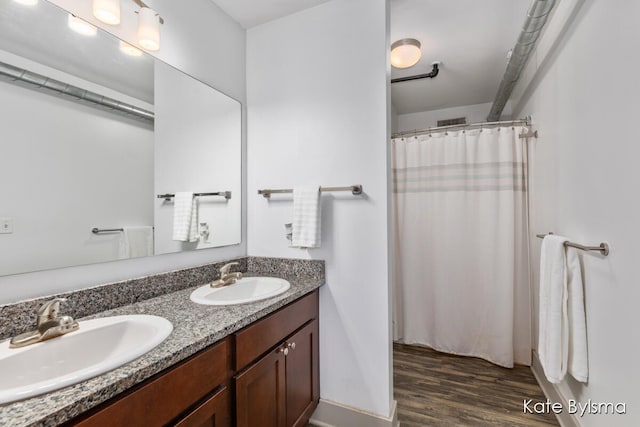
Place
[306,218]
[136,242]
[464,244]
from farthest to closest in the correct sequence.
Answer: [464,244]
[306,218]
[136,242]

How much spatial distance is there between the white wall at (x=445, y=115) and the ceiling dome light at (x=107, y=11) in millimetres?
3201

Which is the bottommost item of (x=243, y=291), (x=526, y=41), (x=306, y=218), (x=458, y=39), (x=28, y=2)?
(x=243, y=291)

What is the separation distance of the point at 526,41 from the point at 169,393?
2.57 metres

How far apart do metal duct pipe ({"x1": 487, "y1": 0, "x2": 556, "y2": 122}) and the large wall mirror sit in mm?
1869

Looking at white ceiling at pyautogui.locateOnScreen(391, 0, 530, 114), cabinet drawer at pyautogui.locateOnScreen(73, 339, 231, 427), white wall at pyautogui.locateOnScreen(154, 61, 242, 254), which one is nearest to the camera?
cabinet drawer at pyautogui.locateOnScreen(73, 339, 231, 427)

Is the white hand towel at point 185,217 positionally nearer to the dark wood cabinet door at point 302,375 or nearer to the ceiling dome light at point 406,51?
the dark wood cabinet door at point 302,375

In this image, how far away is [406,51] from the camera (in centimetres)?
210

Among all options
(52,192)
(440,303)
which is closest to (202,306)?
(52,192)

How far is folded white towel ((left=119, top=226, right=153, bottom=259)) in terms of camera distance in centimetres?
125

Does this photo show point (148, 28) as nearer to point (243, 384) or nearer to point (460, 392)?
point (243, 384)

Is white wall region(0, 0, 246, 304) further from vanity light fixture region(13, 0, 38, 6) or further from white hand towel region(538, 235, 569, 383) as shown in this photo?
white hand towel region(538, 235, 569, 383)

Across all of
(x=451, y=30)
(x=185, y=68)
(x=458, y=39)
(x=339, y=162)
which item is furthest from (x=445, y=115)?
(x=185, y=68)

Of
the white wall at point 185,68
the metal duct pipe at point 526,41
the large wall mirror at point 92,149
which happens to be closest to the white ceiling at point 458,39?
the metal duct pipe at point 526,41

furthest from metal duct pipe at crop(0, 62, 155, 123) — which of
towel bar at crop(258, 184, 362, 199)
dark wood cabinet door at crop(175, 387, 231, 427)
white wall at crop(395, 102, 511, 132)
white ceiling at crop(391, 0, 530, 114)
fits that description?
white wall at crop(395, 102, 511, 132)
